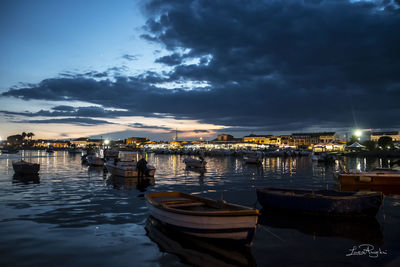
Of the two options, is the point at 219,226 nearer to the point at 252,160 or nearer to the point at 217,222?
the point at 217,222

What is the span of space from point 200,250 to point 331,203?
7.72 meters

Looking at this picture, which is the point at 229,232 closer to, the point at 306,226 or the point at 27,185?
→ the point at 306,226

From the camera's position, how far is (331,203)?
14.0m

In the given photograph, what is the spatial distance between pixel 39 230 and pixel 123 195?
8777 mm

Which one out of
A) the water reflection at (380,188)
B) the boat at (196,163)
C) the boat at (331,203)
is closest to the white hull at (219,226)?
the boat at (331,203)

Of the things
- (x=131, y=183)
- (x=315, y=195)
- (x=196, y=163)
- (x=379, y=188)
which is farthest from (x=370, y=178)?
(x=196, y=163)

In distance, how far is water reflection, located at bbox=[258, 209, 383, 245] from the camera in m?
11.7

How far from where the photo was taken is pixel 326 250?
9945mm

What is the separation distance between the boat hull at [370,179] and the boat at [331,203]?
9157 mm

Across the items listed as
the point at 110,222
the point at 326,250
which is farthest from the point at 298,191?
the point at 110,222

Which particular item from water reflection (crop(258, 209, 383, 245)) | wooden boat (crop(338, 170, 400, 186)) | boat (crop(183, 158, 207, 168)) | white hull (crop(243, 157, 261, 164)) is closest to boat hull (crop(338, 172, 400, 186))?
wooden boat (crop(338, 170, 400, 186))

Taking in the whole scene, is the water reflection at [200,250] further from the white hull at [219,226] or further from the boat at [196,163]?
the boat at [196,163]

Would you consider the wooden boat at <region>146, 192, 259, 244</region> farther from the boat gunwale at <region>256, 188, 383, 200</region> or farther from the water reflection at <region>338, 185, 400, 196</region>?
the water reflection at <region>338, 185, 400, 196</region>

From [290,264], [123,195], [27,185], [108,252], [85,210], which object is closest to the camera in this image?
[290,264]
